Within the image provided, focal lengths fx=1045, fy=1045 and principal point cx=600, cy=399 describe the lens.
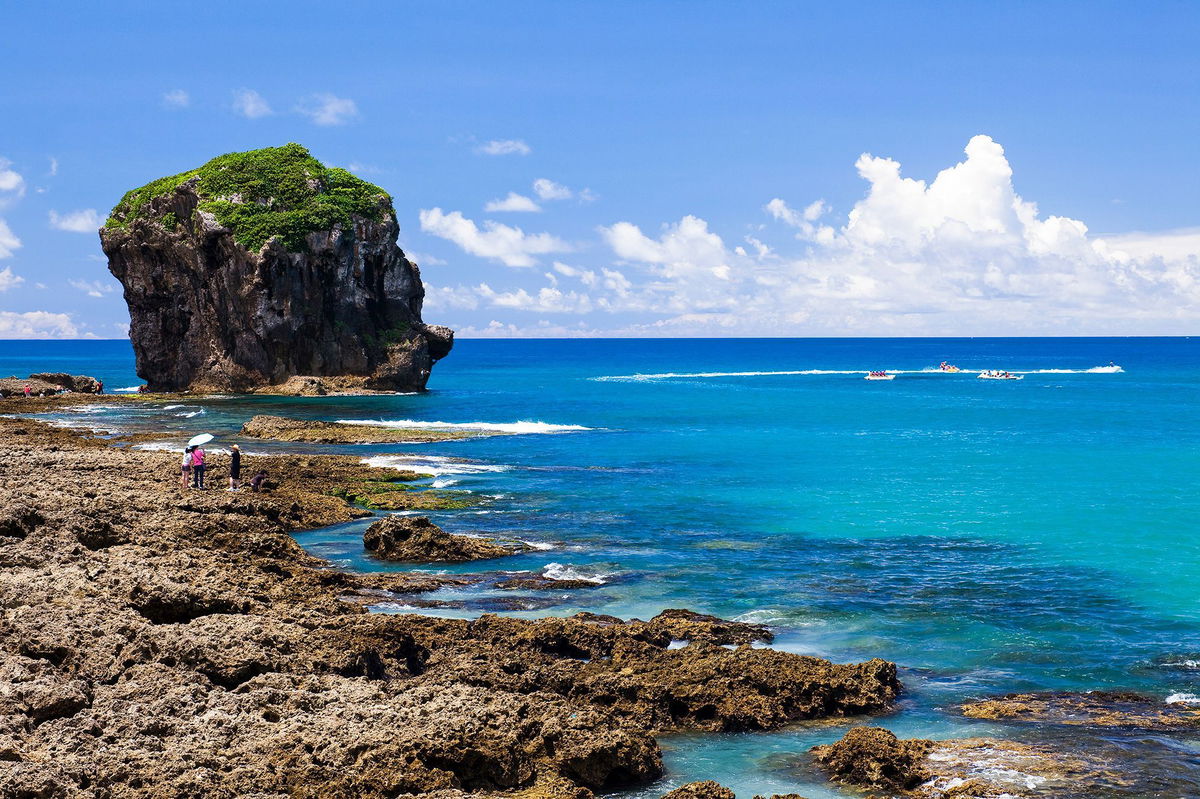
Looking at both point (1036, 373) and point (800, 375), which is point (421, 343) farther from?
point (1036, 373)

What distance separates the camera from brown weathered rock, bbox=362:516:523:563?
27.3 m

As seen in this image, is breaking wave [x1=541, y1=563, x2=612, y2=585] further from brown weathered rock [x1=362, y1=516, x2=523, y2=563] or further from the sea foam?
the sea foam

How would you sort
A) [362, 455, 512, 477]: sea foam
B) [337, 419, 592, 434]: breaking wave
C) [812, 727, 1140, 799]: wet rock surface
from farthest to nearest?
[337, 419, 592, 434]: breaking wave < [362, 455, 512, 477]: sea foam < [812, 727, 1140, 799]: wet rock surface

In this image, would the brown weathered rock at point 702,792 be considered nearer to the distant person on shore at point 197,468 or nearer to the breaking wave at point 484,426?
the distant person on shore at point 197,468

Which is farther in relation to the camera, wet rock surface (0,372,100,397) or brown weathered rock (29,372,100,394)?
brown weathered rock (29,372,100,394)

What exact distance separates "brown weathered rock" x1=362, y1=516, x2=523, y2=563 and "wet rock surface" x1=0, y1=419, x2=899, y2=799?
3.46 m

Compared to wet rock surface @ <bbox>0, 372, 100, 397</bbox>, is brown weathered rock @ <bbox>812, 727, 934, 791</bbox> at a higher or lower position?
lower

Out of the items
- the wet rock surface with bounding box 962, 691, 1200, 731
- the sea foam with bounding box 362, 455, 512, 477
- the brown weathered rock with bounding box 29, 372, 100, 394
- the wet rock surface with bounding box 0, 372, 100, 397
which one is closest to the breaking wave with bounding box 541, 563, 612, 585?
the wet rock surface with bounding box 962, 691, 1200, 731

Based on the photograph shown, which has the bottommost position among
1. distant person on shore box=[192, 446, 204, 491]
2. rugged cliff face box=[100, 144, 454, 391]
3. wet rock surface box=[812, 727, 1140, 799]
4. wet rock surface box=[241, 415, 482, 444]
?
wet rock surface box=[812, 727, 1140, 799]

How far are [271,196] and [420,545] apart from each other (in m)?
69.9

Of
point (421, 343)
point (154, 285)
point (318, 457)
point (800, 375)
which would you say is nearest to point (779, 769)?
point (318, 457)

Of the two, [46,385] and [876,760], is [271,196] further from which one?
[876,760]

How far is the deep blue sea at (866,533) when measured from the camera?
18.8 m

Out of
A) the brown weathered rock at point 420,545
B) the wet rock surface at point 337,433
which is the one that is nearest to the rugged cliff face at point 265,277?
the wet rock surface at point 337,433
